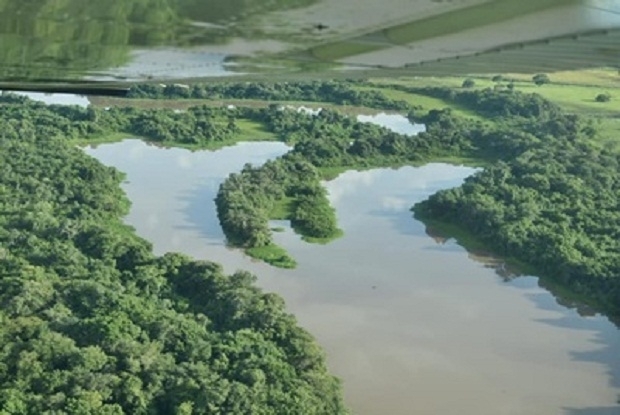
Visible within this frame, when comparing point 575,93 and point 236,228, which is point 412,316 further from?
point 575,93

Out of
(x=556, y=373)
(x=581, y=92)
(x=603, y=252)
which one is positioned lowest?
(x=556, y=373)

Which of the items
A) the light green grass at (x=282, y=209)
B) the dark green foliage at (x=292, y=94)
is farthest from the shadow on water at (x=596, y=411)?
the dark green foliage at (x=292, y=94)

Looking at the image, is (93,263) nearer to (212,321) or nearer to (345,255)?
(212,321)

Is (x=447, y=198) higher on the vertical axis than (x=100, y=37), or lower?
lower

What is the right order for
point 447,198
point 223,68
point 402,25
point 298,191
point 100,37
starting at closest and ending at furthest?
point 402,25
point 100,37
point 223,68
point 447,198
point 298,191

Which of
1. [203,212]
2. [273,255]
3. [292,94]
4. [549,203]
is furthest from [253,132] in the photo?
[273,255]

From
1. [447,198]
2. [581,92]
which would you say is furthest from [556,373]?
[581,92]

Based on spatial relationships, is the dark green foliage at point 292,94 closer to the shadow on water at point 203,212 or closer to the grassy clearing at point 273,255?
the shadow on water at point 203,212

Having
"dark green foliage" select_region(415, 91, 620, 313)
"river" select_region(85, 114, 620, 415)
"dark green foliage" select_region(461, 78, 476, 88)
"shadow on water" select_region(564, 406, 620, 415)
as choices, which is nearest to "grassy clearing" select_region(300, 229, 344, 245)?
"river" select_region(85, 114, 620, 415)

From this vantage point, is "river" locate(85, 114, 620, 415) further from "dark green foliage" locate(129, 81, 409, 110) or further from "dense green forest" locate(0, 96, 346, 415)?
"dark green foliage" locate(129, 81, 409, 110)
